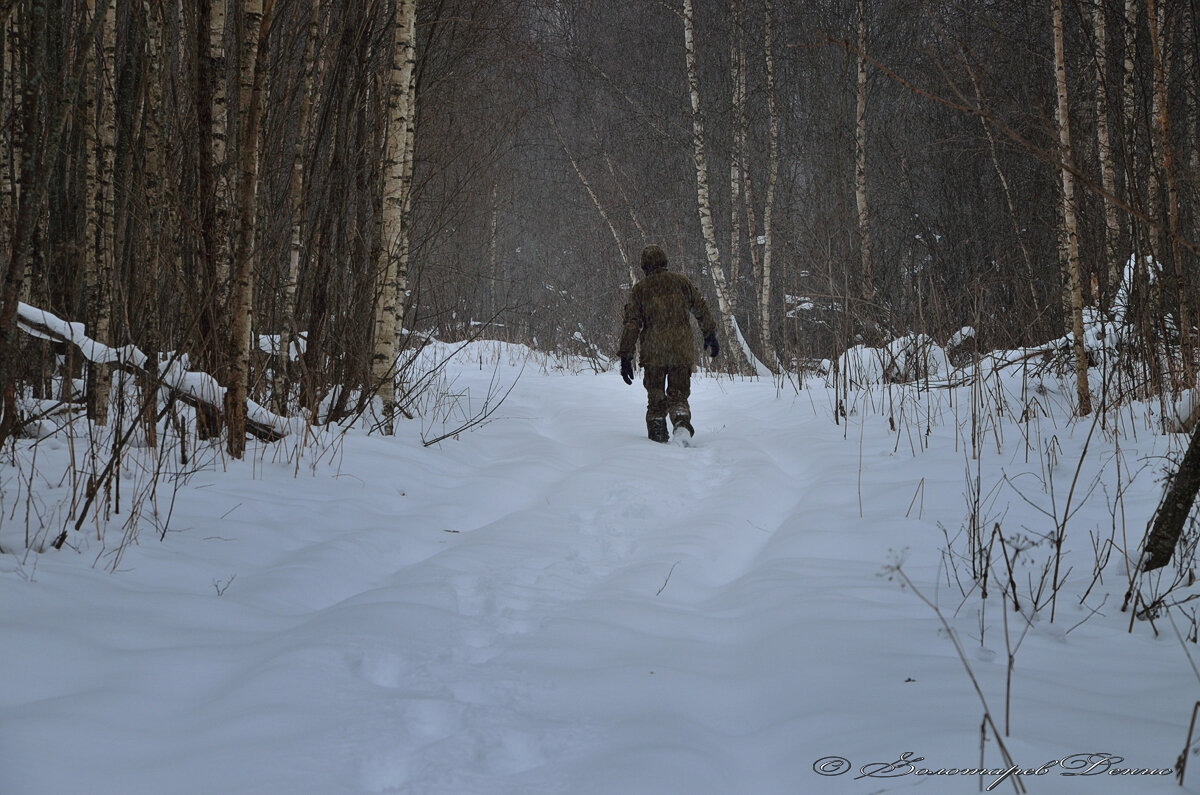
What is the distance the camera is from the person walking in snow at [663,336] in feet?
21.6

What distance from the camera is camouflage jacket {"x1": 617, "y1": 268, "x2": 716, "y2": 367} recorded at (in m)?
6.67

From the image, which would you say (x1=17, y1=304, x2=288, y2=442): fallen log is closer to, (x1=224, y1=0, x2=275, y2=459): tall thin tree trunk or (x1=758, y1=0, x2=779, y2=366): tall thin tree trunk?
(x1=224, y1=0, x2=275, y2=459): tall thin tree trunk

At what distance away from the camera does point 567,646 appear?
2.32 metres

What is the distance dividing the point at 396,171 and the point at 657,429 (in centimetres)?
275

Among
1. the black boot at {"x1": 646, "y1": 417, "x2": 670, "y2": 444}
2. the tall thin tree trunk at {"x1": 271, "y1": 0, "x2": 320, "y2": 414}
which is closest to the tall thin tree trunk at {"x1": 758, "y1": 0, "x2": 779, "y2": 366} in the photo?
the black boot at {"x1": 646, "y1": 417, "x2": 670, "y2": 444}

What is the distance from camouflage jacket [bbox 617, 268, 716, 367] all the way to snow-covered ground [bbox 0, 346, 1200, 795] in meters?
2.48

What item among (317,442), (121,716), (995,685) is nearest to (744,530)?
(995,685)

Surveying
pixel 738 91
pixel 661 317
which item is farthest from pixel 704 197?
pixel 661 317

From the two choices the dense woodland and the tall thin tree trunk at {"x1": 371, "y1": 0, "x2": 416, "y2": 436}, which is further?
the tall thin tree trunk at {"x1": 371, "y1": 0, "x2": 416, "y2": 436}

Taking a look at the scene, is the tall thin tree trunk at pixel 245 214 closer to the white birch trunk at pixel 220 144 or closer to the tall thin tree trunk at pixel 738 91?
the white birch trunk at pixel 220 144

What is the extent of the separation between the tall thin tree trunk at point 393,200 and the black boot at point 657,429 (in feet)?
6.54

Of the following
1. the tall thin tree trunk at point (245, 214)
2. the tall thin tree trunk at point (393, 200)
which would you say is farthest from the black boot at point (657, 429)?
the tall thin tree trunk at point (245, 214)

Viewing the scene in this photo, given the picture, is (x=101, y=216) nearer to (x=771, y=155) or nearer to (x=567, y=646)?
(x=567, y=646)

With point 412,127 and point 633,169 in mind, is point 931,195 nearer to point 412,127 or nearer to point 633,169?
point 633,169
